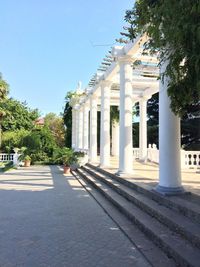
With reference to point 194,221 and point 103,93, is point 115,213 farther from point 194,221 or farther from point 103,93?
point 103,93

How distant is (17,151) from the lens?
23.9 metres

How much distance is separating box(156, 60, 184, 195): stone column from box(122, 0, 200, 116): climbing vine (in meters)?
1.80

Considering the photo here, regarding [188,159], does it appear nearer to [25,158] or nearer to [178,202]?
[178,202]

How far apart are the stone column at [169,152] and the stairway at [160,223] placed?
1.04 feet

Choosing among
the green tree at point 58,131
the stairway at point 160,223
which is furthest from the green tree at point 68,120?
the stairway at point 160,223

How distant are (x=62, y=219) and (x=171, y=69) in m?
4.23

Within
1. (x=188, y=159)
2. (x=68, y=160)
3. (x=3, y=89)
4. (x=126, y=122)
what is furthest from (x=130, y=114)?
(x=3, y=89)

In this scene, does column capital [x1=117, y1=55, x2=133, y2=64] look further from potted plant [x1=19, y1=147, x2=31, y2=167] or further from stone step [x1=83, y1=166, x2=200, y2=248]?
potted plant [x1=19, y1=147, x2=31, y2=167]

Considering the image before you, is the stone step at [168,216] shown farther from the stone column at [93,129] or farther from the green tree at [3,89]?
the green tree at [3,89]

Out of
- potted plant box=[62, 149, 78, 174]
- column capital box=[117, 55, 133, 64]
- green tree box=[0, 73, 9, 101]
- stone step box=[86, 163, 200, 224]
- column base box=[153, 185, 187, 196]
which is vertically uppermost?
green tree box=[0, 73, 9, 101]

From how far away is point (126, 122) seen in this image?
10.8 m

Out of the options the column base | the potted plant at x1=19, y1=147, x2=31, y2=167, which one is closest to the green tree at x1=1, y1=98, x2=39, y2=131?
the potted plant at x1=19, y1=147, x2=31, y2=167

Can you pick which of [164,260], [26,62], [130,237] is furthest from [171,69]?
[26,62]

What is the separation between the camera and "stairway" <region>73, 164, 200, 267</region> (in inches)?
168
